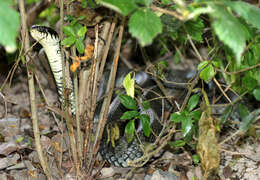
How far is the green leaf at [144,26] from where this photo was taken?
1.00 meters

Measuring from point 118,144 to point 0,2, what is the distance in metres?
1.81

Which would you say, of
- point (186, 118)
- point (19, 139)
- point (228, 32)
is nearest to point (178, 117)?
point (186, 118)

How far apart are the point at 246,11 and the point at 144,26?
37 centimetres

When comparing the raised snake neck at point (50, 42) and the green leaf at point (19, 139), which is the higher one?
the raised snake neck at point (50, 42)

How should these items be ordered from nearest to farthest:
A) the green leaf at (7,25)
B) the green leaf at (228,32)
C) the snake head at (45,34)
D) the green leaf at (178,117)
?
the green leaf at (7,25) < the green leaf at (228,32) < the green leaf at (178,117) < the snake head at (45,34)

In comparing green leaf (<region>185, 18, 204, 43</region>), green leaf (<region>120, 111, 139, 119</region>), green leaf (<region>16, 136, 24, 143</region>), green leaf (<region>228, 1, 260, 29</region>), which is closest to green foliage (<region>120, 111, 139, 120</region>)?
green leaf (<region>120, 111, 139, 119</region>)

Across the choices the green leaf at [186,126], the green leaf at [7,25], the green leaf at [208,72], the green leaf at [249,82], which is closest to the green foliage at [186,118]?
the green leaf at [186,126]

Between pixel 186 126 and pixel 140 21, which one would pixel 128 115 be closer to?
pixel 186 126

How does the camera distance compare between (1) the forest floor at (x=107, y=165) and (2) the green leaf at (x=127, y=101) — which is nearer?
(2) the green leaf at (x=127, y=101)

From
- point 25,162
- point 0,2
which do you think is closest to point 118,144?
point 25,162

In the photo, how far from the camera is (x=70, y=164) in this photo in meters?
2.32

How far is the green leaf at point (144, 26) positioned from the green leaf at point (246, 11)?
0.87 feet

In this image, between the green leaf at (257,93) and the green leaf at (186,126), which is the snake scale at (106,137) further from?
the green leaf at (257,93)

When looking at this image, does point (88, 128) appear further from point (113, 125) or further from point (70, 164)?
point (70, 164)
